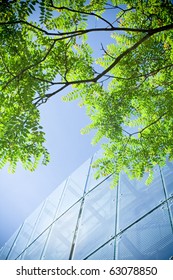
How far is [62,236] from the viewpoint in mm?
5777

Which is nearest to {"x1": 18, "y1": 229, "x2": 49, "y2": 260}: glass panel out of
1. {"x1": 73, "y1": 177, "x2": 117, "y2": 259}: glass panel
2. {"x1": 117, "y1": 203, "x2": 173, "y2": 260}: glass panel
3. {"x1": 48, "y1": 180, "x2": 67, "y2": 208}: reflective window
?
{"x1": 48, "y1": 180, "x2": 67, "y2": 208}: reflective window

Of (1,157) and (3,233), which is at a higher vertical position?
(3,233)

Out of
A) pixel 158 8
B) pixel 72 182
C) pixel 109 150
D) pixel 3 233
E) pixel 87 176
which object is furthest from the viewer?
pixel 3 233

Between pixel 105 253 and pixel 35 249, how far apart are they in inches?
133

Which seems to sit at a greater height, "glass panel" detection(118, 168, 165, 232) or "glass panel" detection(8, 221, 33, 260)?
"glass panel" detection(8, 221, 33, 260)

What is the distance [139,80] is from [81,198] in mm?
4011


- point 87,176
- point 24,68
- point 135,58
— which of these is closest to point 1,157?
point 24,68

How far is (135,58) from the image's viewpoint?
3482 millimetres

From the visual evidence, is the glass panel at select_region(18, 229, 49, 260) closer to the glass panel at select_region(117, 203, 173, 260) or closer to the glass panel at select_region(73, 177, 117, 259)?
the glass panel at select_region(73, 177, 117, 259)

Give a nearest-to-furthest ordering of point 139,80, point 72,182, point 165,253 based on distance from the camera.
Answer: point 165,253, point 139,80, point 72,182

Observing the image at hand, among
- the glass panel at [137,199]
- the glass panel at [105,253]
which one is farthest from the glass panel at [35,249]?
the glass panel at [137,199]

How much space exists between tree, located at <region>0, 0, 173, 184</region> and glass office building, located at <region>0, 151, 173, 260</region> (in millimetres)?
720

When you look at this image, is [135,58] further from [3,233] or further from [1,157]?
[3,233]

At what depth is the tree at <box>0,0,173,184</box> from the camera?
106 inches
